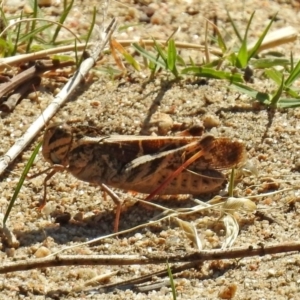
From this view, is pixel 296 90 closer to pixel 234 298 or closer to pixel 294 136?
pixel 294 136

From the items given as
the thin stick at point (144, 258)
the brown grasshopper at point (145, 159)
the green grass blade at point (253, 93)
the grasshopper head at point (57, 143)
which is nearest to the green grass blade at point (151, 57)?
the green grass blade at point (253, 93)

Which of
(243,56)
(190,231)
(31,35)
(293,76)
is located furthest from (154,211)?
(31,35)

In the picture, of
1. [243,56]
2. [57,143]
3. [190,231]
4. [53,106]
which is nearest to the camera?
[190,231]

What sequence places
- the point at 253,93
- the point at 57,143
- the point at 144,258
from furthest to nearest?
the point at 253,93, the point at 57,143, the point at 144,258

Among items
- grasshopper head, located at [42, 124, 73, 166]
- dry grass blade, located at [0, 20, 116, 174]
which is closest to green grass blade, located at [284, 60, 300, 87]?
dry grass blade, located at [0, 20, 116, 174]

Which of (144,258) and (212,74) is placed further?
(212,74)

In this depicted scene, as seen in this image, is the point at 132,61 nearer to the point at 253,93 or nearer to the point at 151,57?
the point at 151,57
